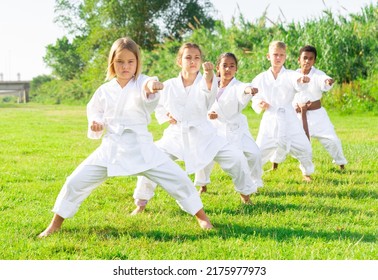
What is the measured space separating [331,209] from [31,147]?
6.34m

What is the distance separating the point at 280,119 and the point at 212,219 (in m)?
2.21

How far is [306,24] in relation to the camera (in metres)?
17.5

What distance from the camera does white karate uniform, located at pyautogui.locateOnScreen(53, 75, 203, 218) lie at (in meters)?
4.57

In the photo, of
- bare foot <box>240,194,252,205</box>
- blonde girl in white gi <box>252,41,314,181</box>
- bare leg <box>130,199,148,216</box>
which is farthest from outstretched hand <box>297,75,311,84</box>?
bare leg <box>130,199,148,216</box>

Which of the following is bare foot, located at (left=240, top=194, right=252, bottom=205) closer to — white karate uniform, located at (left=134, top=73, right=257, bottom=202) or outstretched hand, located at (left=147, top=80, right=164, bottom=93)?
white karate uniform, located at (left=134, top=73, right=257, bottom=202)

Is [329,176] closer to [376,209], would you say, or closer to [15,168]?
[376,209]

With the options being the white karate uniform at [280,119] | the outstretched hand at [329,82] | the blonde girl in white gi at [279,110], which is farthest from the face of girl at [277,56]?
the outstretched hand at [329,82]

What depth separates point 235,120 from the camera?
5941 millimetres

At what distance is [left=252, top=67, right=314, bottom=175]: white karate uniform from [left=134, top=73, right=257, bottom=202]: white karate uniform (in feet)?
4.80

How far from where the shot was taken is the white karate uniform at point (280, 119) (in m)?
6.80

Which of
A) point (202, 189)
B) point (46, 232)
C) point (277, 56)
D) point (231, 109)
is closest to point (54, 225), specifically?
point (46, 232)

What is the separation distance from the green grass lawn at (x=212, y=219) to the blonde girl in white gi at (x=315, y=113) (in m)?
0.30

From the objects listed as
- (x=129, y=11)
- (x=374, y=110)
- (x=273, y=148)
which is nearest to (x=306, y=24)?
(x=374, y=110)

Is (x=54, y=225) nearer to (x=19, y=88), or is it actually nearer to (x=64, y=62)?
(x=19, y=88)
